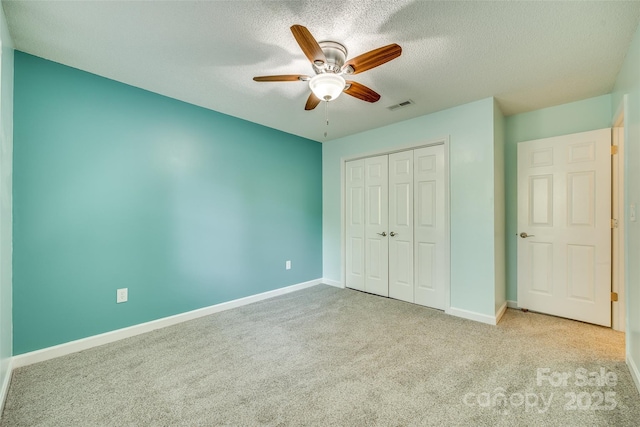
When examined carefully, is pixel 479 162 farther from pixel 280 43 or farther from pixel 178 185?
pixel 178 185

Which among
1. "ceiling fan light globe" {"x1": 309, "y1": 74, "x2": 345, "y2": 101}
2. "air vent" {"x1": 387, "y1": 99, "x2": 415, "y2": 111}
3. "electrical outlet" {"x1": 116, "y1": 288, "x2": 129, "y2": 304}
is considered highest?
"air vent" {"x1": 387, "y1": 99, "x2": 415, "y2": 111}

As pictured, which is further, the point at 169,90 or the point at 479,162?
the point at 479,162

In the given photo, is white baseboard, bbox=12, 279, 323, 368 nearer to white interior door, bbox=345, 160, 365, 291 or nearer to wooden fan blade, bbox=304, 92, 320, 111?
white interior door, bbox=345, 160, 365, 291

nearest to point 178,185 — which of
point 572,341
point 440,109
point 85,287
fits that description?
point 85,287

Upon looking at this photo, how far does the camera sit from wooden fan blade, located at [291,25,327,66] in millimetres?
1340

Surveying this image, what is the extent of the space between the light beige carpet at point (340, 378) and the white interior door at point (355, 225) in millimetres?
1275

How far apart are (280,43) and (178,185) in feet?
5.81

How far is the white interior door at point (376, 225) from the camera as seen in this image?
3709 mm

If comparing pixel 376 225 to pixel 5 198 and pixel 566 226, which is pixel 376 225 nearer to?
pixel 566 226

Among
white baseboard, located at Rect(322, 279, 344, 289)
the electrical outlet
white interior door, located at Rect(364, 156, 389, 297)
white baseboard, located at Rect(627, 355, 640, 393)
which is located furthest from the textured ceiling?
white baseboard, located at Rect(322, 279, 344, 289)

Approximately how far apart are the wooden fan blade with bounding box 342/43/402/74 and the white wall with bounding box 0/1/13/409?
2.04 meters

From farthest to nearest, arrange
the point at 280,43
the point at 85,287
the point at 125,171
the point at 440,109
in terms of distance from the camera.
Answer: the point at 440,109 → the point at 125,171 → the point at 85,287 → the point at 280,43

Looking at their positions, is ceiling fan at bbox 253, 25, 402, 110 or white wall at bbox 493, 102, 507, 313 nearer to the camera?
ceiling fan at bbox 253, 25, 402, 110

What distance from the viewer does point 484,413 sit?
151cm
